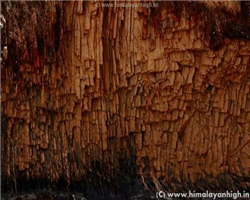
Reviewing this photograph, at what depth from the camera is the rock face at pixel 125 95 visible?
4898 millimetres

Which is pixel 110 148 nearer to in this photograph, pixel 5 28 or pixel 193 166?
pixel 193 166

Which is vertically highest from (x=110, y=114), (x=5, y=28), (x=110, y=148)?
(x=5, y=28)

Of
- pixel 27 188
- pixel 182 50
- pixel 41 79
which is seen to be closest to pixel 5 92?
pixel 41 79

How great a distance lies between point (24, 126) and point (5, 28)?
1104 mm

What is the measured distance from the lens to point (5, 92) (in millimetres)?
4977

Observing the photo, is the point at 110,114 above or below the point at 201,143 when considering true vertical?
above

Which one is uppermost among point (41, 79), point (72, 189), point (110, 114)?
point (41, 79)

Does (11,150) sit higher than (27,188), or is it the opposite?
(11,150)

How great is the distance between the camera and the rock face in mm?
4898

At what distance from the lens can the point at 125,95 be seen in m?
5.13

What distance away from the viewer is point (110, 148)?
5.17 m

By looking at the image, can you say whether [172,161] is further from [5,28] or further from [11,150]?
[5,28]

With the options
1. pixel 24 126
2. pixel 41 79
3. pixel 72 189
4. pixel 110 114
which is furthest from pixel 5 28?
pixel 72 189

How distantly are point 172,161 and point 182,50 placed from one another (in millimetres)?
1265
